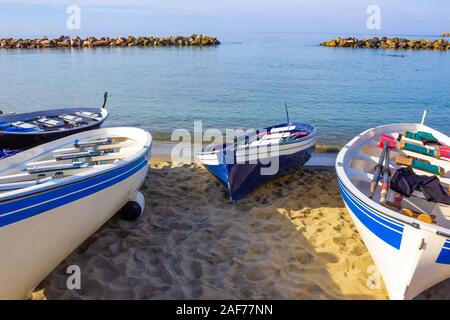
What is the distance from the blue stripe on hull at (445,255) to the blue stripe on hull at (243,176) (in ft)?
12.2

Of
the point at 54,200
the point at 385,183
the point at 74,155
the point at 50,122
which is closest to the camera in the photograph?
the point at 54,200

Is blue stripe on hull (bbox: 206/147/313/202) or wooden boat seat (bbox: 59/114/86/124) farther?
wooden boat seat (bbox: 59/114/86/124)

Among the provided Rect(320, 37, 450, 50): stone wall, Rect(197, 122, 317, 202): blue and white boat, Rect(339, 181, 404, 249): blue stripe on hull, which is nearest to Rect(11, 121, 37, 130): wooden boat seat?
Rect(197, 122, 317, 202): blue and white boat

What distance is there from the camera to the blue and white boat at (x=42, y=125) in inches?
324

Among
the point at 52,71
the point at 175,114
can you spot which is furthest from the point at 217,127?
the point at 52,71

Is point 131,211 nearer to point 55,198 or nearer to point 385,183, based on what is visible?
point 55,198

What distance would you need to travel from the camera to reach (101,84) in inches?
1072

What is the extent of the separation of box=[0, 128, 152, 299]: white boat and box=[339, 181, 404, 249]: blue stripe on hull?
3.48m

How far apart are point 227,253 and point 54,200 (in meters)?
2.61

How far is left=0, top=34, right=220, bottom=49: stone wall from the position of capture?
2237 inches

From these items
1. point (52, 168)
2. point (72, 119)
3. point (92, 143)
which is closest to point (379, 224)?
point (52, 168)

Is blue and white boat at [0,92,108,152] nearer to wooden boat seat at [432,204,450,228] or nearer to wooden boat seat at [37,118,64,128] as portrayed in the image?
wooden boat seat at [37,118,64,128]

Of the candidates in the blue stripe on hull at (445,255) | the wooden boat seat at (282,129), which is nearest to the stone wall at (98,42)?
the wooden boat seat at (282,129)

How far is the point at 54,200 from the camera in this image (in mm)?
4207
